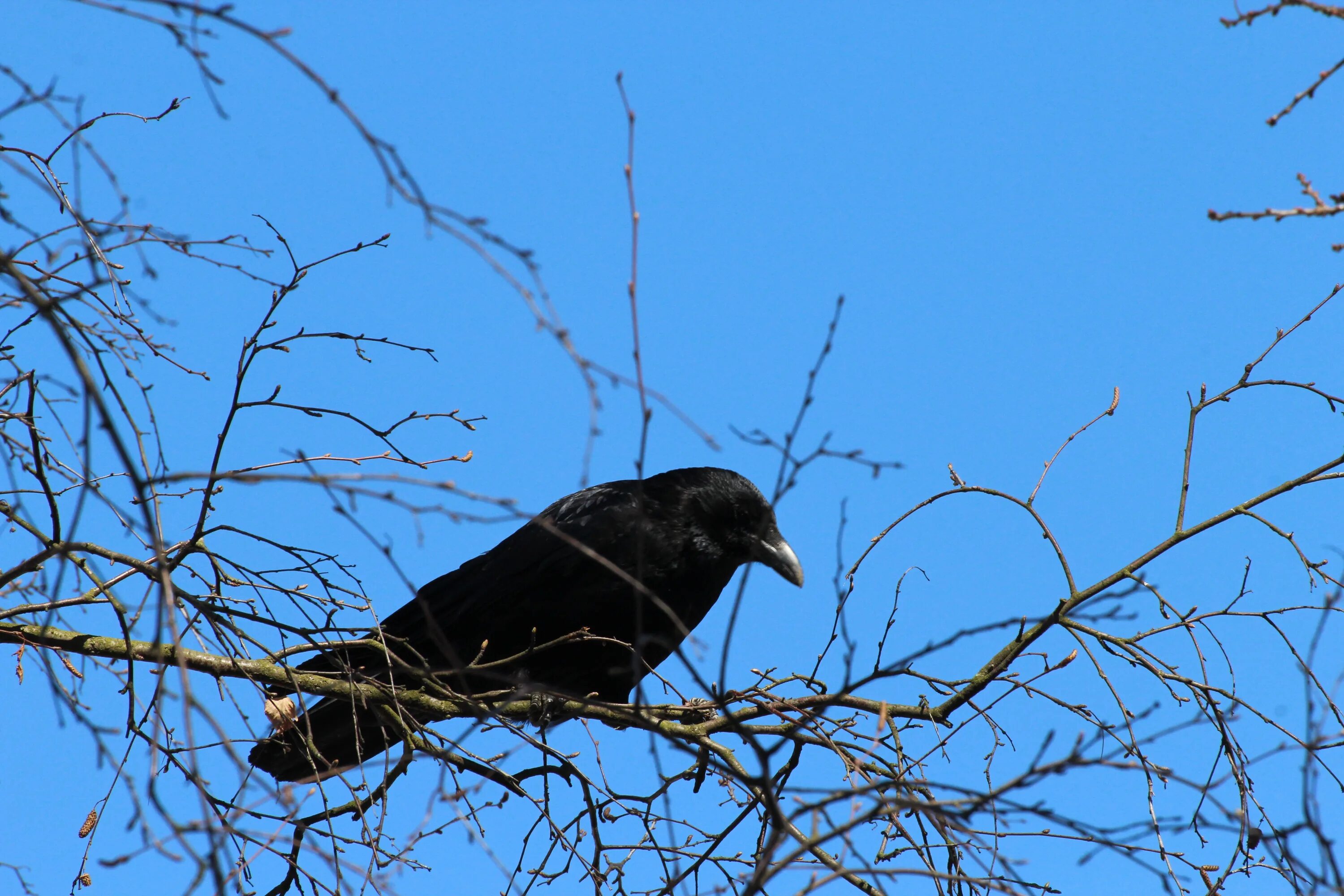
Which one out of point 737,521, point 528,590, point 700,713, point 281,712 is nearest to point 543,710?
point 700,713

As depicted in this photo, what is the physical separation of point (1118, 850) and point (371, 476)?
169 cm

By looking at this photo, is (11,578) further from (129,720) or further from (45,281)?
(45,281)

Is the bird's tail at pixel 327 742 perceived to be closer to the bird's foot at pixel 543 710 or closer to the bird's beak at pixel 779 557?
the bird's foot at pixel 543 710

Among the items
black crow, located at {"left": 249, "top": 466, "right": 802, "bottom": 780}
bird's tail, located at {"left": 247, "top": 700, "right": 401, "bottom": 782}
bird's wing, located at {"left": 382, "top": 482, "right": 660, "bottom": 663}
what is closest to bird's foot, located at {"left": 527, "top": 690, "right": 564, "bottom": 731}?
black crow, located at {"left": 249, "top": 466, "right": 802, "bottom": 780}

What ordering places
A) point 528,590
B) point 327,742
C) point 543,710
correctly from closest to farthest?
point 543,710
point 327,742
point 528,590

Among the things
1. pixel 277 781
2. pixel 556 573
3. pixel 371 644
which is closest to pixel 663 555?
pixel 556 573

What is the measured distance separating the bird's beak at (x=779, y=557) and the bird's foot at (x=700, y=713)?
1373mm

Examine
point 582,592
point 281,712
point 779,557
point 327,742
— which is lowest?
point 281,712

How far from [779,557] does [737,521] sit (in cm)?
30

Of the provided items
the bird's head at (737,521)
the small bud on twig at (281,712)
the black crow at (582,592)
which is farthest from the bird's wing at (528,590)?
the small bud on twig at (281,712)

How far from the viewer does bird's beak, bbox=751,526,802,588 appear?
233 inches

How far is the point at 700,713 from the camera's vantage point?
4211mm

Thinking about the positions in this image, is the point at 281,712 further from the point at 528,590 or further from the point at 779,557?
the point at 779,557

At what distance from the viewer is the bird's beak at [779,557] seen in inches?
233
